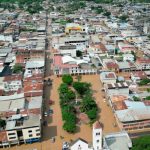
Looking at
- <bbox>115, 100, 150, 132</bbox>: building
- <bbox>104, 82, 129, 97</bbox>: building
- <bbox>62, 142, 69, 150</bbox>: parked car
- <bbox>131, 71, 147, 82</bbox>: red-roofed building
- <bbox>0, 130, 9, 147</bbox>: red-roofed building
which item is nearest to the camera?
<bbox>62, 142, 69, 150</bbox>: parked car

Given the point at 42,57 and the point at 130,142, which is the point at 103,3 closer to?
the point at 42,57

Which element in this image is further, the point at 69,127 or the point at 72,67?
the point at 72,67

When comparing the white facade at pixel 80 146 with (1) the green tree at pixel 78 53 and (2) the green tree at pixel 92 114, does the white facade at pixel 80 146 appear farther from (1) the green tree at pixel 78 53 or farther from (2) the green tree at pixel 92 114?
(1) the green tree at pixel 78 53

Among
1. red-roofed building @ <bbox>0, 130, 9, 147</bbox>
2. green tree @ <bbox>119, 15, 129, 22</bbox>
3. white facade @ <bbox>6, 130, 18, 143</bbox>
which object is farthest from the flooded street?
green tree @ <bbox>119, 15, 129, 22</bbox>

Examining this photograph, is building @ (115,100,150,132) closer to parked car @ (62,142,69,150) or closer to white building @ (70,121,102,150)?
white building @ (70,121,102,150)

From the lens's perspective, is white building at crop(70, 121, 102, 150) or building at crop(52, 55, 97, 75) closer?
white building at crop(70, 121, 102, 150)

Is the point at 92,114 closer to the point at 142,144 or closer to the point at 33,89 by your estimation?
the point at 142,144

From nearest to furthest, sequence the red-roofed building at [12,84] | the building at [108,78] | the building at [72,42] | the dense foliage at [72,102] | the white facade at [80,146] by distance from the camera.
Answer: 1. the white facade at [80,146]
2. the dense foliage at [72,102]
3. the red-roofed building at [12,84]
4. the building at [108,78]
5. the building at [72,42]

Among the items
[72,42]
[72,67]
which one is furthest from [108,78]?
[72,42]

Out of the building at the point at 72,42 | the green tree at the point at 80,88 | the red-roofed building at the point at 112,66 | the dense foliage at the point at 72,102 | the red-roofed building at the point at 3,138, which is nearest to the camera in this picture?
the red-roofed building at the point at 3,138

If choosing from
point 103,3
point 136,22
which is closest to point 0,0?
point 103,3

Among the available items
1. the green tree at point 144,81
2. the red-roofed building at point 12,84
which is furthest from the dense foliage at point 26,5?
the green tree at point 144,81

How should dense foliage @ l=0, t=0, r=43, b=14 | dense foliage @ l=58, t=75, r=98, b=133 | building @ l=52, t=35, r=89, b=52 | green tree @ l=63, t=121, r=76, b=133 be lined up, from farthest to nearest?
dense foliage @ l=0, t=0, r=43, b=14 → building @ l=52, t=35, r=89, b=52 → dense foliage @ l=58, t=75, r=98, b=133 → green tree @ l=63, t=121, r=76, b=133
